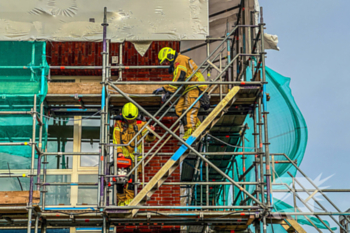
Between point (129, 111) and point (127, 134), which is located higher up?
point (129, 111)

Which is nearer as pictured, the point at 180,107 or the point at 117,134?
the point at 180,107

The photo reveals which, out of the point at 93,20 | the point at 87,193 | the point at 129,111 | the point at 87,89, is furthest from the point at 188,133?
the point at 93,20

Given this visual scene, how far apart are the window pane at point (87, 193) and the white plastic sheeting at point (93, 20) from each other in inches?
121

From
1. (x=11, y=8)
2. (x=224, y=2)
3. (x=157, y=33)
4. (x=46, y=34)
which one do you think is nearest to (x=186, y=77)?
(x=157, y=33)

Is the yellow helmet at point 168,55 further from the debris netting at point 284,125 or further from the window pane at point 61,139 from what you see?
the debris netting at point 284,125

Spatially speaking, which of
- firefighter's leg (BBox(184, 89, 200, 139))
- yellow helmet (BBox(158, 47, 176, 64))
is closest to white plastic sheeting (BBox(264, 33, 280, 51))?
yellow helmet (BBox(158, 47, 176, 64))

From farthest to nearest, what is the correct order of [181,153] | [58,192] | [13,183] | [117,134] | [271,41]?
[271,41]
[58,192]
[117,134]
[13,183]
[181,153]

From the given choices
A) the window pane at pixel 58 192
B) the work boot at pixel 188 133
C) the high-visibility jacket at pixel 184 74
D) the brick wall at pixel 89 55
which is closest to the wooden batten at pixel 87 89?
the high-visibility jacket at pixel 184 74

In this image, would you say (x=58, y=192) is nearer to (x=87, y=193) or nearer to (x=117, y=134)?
(x=87, y=193)

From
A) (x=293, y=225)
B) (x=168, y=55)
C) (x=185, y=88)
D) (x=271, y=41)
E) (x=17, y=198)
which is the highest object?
(x=271, y=41)

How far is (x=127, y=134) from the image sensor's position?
13.0 meters

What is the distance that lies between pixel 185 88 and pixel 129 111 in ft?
4.14

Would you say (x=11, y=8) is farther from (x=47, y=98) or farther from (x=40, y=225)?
(x=40, y=225)

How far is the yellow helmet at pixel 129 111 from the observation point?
500 inches
